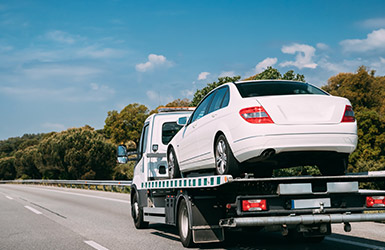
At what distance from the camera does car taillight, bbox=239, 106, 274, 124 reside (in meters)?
6.07

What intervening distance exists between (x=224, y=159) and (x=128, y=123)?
80.4 metres

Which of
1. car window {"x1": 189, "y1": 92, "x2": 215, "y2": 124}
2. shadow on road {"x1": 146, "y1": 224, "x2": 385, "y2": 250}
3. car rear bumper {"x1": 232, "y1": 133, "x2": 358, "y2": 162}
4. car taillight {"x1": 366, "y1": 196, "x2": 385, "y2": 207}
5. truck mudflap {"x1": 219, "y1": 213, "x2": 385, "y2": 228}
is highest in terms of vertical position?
car window {"x1": 189, "y1": 92, "x2": 215, "y2": 124}

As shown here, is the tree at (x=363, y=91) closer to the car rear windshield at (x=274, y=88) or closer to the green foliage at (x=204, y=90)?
the green foliage at (x=204, y=90)

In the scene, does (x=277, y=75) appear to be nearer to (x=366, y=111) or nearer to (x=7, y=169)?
(x=366, y=111)

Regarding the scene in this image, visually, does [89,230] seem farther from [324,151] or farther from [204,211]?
[324,151]

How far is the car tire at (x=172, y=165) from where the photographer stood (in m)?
9.08

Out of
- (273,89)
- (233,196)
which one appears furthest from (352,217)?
(273,89)

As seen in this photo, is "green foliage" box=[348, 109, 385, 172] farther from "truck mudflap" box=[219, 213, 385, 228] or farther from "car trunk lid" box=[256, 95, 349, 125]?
"truck mudflap" box=[219, 213, 385, 228]

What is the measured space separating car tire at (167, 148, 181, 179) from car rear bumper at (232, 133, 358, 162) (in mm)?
3123

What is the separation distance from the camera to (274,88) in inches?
271

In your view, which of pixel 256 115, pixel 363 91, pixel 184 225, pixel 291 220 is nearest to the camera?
pixel 291 220

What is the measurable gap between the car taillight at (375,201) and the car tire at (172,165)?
3723mm

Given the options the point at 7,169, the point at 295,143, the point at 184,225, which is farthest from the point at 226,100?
the point at 7,169

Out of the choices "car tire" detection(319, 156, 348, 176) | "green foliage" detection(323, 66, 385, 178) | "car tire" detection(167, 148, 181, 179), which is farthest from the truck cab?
"green foliage" detection(323, 66, 385, 178)
